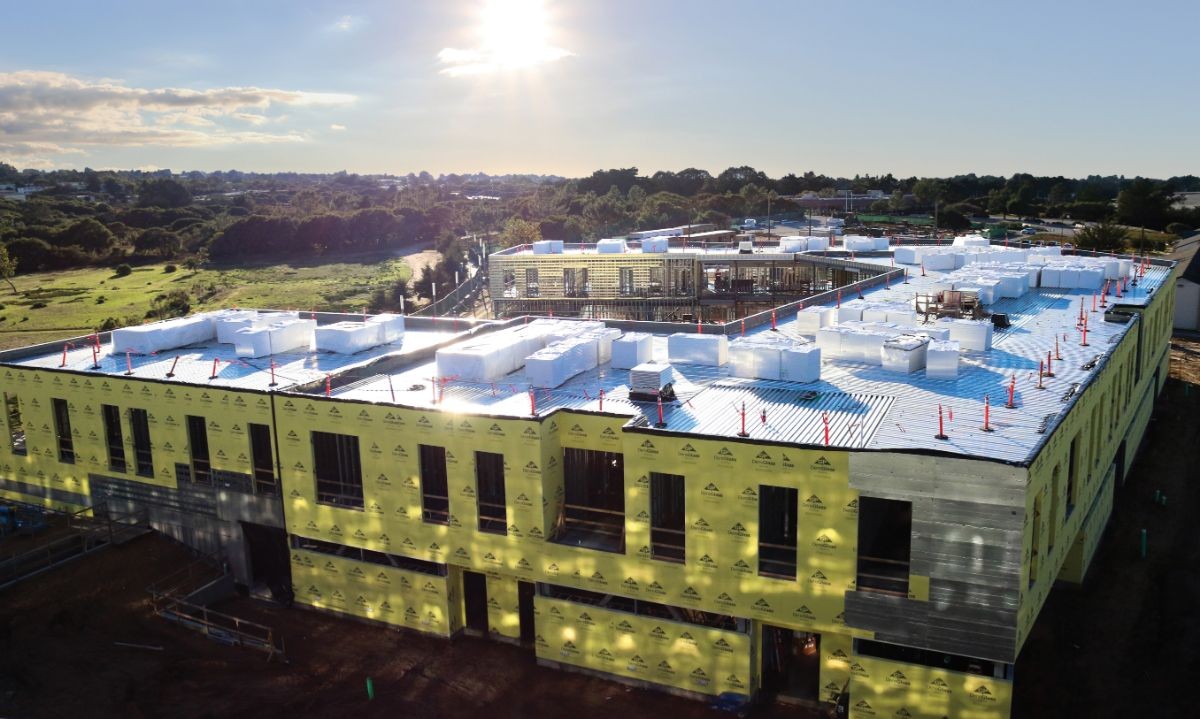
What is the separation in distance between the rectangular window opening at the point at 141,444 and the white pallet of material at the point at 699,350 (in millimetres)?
16157

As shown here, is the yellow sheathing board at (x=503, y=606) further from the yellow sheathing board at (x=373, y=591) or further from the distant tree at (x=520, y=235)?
the distant tree at (x=520, y=235)

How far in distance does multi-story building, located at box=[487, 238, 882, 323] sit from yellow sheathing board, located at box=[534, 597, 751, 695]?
33.1 meters

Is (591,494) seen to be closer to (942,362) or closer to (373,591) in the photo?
(373,591)

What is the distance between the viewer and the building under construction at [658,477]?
17.4 meters

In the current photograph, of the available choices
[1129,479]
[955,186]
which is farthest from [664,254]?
[955,186]

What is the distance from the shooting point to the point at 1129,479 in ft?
110

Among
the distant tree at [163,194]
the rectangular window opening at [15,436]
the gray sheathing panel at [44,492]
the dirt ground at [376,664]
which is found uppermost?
the distant tree at [163,194]

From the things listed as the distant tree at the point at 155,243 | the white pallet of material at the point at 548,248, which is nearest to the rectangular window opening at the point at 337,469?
the white pallet of material at the point at 548,248

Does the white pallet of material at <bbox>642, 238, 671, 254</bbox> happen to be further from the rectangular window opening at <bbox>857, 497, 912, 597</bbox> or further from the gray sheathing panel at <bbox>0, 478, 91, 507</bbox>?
the rectangular window opening at <bbox>857, 497, 912, 597</bbox>

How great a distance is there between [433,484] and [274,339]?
1188 centimetres

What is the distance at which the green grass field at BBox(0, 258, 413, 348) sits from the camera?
219 feet

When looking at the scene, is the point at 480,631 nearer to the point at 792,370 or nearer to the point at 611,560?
the point at 611,560

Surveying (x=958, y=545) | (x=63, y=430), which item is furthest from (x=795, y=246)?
(x=958, y=545)

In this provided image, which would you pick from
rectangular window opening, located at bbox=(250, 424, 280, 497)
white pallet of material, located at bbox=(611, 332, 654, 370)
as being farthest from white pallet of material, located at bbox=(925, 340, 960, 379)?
rectangular window opening, located at bbox=(250, 424, 280, 497)
